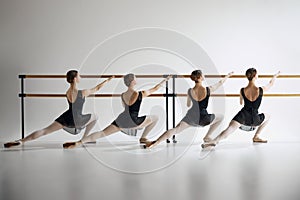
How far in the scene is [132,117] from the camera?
3400 millimetres

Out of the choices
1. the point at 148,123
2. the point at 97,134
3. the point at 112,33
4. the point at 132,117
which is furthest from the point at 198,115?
the point at 112,33

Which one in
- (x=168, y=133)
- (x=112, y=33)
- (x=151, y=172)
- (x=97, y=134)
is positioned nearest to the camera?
(x=151, y=172)

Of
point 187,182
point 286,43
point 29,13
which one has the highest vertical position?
point 29,13

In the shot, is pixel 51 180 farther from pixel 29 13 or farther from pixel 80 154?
pixel 29 13

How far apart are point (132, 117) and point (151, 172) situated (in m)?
1.08

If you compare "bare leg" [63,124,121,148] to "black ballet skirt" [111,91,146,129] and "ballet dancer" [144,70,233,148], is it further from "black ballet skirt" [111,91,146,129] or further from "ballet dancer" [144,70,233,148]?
"ballet dancer" [144,70,233,148]

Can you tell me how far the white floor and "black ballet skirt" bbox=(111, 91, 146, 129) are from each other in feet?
0.66

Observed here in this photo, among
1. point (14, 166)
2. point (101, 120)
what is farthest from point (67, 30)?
point (14, 166)

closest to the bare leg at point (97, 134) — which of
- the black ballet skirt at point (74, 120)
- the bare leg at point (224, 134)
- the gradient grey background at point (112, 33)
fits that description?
the black ballet skirt at point (74, 120)

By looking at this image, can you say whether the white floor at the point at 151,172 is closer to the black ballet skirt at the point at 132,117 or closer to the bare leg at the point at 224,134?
the bare leg at the point at 224,134

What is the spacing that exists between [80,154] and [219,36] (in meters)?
2.22

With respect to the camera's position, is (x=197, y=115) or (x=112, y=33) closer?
(x=197, y=115)

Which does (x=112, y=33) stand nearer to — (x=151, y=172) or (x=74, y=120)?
(x=74, y=120)

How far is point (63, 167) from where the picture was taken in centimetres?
257
